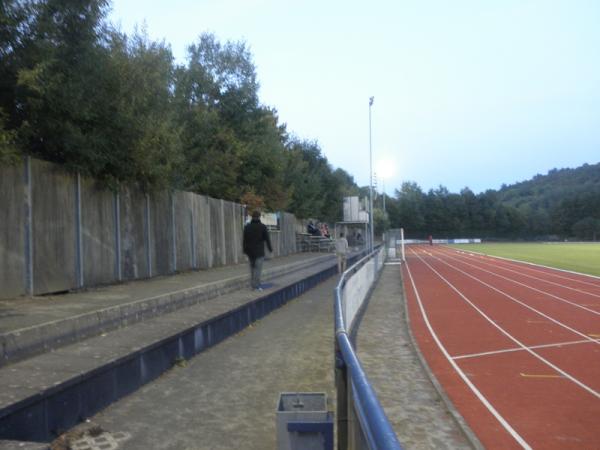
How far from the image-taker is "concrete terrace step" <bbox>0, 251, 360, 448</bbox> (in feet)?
14.9

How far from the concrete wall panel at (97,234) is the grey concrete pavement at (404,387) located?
217 inches

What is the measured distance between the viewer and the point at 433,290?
846 inches

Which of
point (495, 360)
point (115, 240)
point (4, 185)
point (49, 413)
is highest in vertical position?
point (4, 185)

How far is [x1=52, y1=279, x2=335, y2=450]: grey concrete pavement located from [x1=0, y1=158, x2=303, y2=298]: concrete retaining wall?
3.34m

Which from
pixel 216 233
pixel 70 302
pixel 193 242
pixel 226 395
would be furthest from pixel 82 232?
pixel 216 233

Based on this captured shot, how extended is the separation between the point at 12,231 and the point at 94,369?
4.66 metres

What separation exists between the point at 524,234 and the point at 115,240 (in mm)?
112225

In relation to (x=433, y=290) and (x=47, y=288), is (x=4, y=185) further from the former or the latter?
(x=433, y=290)

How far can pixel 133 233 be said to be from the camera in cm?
1368

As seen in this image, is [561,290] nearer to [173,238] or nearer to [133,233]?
[173,238]

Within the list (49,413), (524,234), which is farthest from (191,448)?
(524,234)

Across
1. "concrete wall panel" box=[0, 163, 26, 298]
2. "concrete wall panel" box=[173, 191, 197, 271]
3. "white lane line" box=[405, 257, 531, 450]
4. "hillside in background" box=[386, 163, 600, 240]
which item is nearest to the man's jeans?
"concrete wall panel" box=[173, 191, 197, 271]

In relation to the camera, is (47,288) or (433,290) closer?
(47,288)

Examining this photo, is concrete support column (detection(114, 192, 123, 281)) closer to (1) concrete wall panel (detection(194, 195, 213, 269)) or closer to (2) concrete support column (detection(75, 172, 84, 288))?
(2) concrete support column (detection(75, 172, 84, 288))
